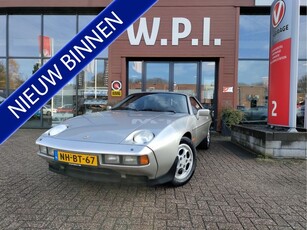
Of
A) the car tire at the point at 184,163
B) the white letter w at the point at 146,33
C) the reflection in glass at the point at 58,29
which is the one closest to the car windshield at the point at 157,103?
the car tire at the point at 184,163

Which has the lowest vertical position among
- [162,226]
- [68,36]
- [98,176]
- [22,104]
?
[162,226]

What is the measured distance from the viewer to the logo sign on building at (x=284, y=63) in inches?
214

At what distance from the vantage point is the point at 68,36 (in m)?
10.4

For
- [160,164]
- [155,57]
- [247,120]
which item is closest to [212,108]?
[247,120]

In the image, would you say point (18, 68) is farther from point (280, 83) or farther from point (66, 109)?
point (280, 83)

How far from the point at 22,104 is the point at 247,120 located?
977 centimetres

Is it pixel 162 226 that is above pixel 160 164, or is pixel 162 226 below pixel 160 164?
below

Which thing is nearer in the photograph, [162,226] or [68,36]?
[162,226]

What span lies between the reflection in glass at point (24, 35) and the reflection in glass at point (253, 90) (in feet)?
26.5

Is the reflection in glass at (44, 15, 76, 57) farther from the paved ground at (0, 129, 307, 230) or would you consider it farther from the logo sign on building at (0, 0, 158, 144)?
the logo sign on building at (0, 0, 158, 144)

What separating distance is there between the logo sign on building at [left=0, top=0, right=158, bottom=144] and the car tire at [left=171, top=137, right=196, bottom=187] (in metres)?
2.76

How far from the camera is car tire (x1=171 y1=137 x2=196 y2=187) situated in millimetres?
3484

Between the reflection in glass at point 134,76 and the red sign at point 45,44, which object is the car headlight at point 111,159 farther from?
the red sign at point 45,44

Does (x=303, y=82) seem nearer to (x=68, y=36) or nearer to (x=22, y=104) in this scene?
(x=68, y=36)
